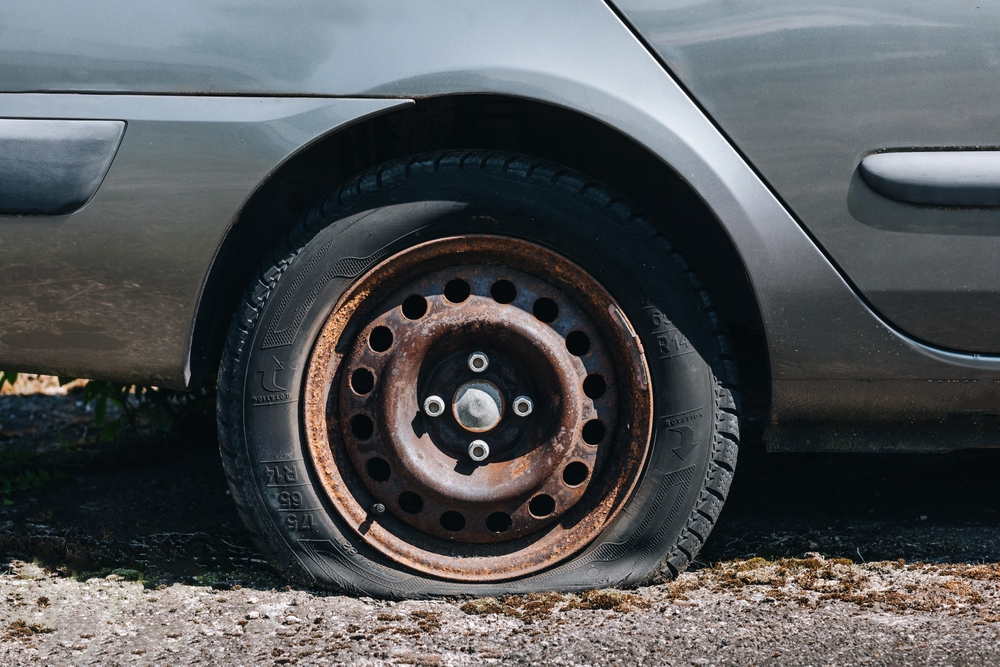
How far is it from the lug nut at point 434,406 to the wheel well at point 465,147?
461mm

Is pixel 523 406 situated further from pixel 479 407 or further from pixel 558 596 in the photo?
pixel 558 596

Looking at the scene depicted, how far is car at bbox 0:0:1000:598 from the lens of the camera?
1.61m

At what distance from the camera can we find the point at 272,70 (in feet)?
5.32

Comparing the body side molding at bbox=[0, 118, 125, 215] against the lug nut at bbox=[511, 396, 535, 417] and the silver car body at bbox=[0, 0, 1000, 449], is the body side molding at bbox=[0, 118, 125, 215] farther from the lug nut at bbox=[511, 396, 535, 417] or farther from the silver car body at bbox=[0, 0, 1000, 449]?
the lug nut at bbox=[511, 396, 535, 417]

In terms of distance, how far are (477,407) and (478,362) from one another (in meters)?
0.09

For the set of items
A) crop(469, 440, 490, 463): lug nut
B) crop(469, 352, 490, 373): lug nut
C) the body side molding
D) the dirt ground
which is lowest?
the dirt ground

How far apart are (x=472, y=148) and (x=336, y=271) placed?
1.33ft

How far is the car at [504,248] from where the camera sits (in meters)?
1.61

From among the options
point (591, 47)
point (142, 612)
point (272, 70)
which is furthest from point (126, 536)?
point (591, 47)

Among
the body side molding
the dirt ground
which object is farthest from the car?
the dirt ground

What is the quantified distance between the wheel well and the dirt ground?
0.50 metres

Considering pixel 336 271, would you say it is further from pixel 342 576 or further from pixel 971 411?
pixel 971 411

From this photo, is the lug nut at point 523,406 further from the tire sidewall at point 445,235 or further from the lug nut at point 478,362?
the tire sidewall at point 445,235

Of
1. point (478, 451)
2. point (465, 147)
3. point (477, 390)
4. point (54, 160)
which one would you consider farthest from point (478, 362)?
point (54, 160)
